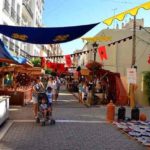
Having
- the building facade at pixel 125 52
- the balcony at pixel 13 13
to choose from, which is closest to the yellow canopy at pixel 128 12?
the balcony at pixel 13 13

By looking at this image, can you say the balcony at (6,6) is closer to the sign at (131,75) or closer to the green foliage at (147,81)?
the green foliage at (147,81)

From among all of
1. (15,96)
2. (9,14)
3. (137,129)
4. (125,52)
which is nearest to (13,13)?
(9,14)

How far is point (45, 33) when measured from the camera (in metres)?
14.8

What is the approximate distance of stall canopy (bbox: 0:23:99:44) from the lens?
14617mm

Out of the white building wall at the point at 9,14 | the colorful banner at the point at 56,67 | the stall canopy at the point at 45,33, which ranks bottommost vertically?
the colorful banner at the point at 56,67

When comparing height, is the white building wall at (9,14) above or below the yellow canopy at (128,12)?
above

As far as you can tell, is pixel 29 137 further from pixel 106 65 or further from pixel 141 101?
pixel 106 65

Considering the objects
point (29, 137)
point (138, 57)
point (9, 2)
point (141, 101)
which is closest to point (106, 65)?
point (138, 57)

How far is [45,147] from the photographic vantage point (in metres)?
12.0

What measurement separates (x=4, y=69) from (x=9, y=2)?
1080cm

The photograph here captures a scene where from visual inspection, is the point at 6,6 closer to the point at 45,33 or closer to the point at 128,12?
the point at 45,33

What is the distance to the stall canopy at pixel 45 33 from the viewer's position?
48.0 ft

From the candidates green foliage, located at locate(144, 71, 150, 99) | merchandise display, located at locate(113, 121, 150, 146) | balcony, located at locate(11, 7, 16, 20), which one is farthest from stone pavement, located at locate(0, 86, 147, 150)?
balcony, located at locate(11, 7, 16, 20)

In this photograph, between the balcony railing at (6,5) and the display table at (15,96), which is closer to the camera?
the display table at (15,96)
